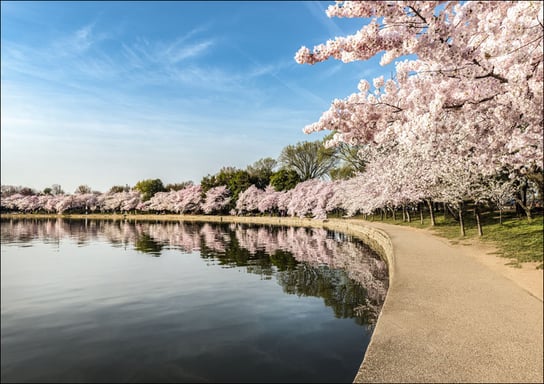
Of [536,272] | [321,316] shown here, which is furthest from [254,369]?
[536,272]

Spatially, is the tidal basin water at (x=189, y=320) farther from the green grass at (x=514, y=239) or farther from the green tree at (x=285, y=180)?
the green tree at (x=285, y=180)

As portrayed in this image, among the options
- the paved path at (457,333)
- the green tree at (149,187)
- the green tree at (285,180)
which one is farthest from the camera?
Answer: the green tree at (149,187)

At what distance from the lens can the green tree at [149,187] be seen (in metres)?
96.5

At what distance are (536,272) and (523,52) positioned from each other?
800cm

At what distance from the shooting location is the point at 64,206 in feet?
339

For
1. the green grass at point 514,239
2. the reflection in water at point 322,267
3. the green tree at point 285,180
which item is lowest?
the reflection in water at point 322,267

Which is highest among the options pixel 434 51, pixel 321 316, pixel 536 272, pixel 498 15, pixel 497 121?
pixel 498 15

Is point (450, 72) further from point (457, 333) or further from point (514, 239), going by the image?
point (514, 239)

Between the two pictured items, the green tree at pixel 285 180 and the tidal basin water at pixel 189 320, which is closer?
the tidal basin water at pixel 189 320

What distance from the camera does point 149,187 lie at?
97750 mm

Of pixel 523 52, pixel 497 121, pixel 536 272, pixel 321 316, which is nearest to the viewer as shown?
pixel 523 52

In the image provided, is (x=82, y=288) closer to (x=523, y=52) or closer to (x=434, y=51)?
(x=434, y=51)

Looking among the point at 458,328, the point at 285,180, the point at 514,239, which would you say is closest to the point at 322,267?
the point at 514,239

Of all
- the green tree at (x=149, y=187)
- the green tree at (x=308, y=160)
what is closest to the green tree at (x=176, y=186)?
the green tree at (x=149, y=187)
